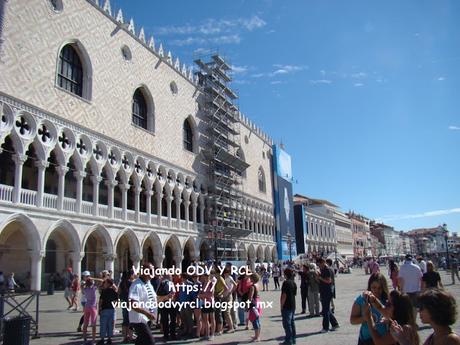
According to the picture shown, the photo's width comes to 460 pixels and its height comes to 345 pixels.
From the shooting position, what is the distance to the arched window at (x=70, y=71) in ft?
63.1

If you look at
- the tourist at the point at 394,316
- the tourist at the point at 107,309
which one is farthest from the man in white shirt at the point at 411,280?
the tourist at the point at 107,309

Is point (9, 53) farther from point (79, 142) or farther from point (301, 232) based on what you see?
point (301, 232)

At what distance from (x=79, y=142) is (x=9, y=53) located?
4.95 metres

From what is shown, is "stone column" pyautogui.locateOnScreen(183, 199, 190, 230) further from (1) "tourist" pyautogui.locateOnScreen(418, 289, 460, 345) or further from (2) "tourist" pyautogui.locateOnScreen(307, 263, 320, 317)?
(1) "tourist" pyautogui.locateOnScreen(418, 289, 460, 345)

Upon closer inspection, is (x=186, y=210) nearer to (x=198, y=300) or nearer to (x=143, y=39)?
(x=143, y=39)

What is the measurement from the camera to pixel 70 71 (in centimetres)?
1977

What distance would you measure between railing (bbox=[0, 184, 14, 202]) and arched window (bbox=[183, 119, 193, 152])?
50.0 ft

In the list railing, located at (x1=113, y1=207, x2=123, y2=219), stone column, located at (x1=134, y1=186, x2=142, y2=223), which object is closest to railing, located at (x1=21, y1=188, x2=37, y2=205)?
railing, located at (x1=113, y1=207, x2=123, y2=219)

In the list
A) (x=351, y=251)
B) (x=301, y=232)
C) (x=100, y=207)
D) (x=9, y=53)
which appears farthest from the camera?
(x=351, y=251)

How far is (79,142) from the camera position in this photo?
19547 millimetres

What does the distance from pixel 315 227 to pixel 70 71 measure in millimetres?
46262

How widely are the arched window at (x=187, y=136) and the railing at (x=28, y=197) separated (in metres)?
14.2

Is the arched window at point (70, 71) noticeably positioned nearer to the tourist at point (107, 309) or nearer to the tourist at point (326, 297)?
the tourist at point (107, 309)

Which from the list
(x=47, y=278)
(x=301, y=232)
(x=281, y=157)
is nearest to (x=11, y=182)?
(x=47, y=278)
